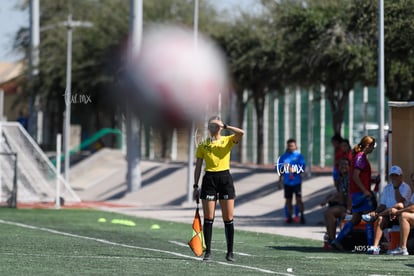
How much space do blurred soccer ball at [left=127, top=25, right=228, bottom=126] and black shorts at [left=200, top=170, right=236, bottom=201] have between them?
9.60 ft

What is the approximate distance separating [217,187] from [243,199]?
2308cm

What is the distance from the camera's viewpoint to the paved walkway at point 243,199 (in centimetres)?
2986

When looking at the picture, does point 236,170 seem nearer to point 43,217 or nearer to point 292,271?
point 43,217

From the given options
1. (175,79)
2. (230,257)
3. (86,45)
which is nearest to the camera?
(230,257)

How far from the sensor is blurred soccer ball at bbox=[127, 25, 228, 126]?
21077mm

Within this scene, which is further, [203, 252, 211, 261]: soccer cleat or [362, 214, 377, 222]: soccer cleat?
[362, 214, 377, 222]: soccer cleat

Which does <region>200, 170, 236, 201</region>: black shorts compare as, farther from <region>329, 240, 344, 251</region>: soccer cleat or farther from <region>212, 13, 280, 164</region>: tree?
<region>212, 13, 280, 164</region>: tree

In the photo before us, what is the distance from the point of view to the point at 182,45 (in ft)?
78.1

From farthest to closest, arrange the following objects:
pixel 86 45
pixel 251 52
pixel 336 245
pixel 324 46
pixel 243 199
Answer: pixel 86 45, pixel 251 52, pixel 243 199, pixel 324 46, pixel 336 245

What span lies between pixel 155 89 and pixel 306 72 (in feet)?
64.1

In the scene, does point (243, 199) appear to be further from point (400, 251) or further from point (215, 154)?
point (215, 154)

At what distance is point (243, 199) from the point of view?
40.9m

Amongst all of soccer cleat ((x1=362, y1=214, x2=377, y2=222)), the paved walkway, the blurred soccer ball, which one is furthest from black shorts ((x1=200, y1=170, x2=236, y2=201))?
the paved walkway

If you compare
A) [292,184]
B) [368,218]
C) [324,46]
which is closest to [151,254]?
[368,218]
